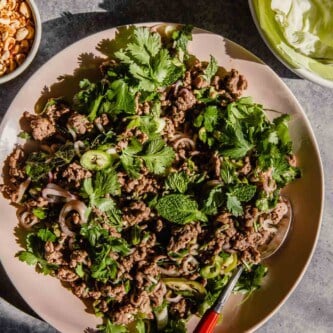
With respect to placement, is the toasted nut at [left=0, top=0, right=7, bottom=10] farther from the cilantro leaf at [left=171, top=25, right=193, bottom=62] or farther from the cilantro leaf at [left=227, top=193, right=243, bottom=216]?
the cilantro leaf at [left=227, top=193, right=243, bottom=216]

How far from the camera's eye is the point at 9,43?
2.21 meters

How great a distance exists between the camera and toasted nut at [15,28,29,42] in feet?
7.23

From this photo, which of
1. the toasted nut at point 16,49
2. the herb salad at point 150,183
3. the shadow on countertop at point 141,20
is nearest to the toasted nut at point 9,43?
the toasted nut at point 16,49

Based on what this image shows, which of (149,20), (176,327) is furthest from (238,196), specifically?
(149,20)

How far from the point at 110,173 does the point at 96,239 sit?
26 centimetres

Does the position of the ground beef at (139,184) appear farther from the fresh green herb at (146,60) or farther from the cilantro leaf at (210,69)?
the cilantro leaf at (210,69)

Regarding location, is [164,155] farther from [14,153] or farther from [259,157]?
[14,153]

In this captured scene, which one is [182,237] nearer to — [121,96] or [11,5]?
[121,96]

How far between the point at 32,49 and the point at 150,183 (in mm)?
726

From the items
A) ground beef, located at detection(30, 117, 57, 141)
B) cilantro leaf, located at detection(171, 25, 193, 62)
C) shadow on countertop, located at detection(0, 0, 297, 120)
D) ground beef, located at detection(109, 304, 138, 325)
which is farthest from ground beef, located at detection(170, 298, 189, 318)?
shadow on countertop, located at detection(0, 0, 297, 120)

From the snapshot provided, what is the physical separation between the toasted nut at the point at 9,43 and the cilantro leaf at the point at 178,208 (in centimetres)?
90

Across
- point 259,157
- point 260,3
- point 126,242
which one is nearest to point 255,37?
point 260,3

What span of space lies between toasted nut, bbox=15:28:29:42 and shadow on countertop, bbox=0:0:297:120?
4.8 inches

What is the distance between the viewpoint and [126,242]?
2113mm
